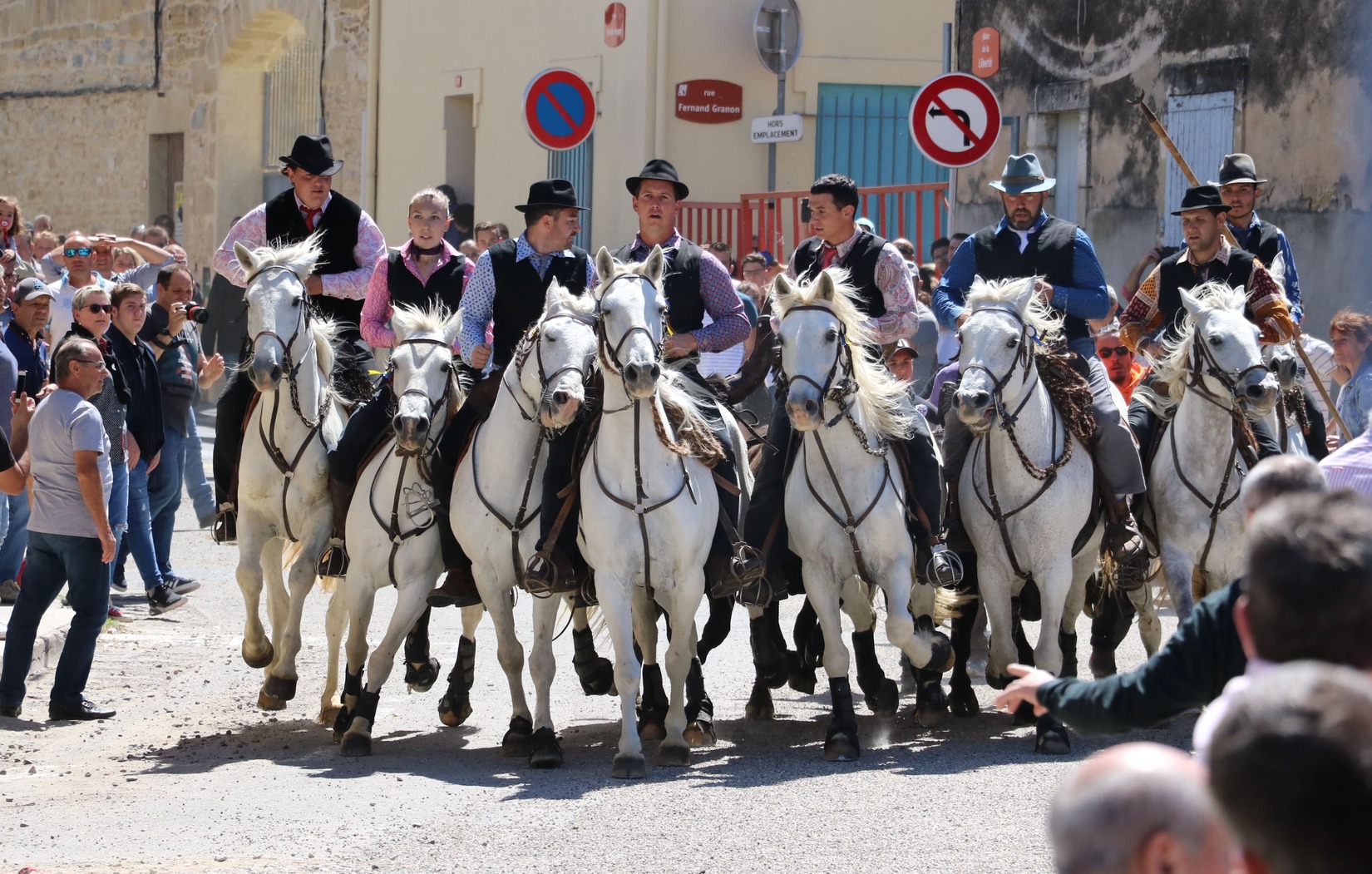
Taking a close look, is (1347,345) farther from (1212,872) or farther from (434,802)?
(1212,872)

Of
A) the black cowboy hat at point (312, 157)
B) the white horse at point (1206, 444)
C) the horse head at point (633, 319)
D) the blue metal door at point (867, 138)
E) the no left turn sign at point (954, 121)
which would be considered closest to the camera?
the horse head at point (633, 319)

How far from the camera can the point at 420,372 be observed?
805cm

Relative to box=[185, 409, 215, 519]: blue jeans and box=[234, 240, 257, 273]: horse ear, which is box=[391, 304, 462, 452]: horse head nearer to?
box=[234, 240, 257, 273]: horse ear

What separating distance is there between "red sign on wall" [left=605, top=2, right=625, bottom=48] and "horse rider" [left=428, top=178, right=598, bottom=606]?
12.1 metres

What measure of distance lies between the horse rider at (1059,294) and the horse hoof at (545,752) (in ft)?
7.51

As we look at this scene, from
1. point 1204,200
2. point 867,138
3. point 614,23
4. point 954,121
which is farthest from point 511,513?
point 867,138

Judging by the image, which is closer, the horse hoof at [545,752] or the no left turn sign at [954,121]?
the horse hoof at [545,752]

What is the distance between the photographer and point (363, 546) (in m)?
8.22

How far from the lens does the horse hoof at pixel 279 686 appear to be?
28.7 ft

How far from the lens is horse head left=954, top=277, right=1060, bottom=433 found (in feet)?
25.2

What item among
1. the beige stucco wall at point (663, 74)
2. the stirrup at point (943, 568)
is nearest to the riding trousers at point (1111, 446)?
the stirrup at point (943, 568)

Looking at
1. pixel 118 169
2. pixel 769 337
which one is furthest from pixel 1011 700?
Answer: pixel 118 169

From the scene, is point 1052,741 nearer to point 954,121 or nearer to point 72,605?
point 72,605

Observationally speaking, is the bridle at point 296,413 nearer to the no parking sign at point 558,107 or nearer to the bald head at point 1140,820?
the no parking sign at point 558,107
